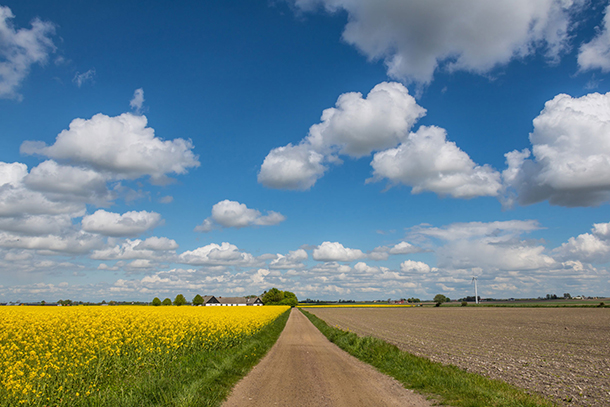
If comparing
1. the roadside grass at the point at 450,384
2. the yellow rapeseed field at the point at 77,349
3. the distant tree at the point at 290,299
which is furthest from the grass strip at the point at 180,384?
the distant tree at the point at 290,299

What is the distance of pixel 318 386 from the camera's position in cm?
1139

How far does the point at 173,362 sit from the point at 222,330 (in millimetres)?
7898

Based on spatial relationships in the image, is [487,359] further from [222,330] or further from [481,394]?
[222,330]

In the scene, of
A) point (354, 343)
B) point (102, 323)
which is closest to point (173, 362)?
point (102, 323)

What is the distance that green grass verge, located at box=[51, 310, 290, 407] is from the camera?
8055mm

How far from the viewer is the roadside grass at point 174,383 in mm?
8008

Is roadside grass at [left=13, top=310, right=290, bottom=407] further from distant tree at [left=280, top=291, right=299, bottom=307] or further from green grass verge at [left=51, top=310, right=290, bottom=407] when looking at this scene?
distant tree at [left=280, top=291, right=299, bottom=307]

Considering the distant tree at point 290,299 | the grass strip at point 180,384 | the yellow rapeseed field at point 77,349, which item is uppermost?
the yellow rapeseed field at point 77,349

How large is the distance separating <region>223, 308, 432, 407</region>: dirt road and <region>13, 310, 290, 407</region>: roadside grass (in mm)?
525

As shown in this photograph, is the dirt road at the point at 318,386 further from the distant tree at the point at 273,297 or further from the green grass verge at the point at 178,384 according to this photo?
the distant tree at the point at 273,297

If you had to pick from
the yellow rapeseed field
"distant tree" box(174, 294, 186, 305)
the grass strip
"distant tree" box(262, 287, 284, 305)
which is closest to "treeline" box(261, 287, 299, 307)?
"distant tree" box(262, 287, 284, 305)

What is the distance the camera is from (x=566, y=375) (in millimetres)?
14281

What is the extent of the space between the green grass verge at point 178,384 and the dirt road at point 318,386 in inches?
20.1

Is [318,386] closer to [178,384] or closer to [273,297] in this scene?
[178,384]
